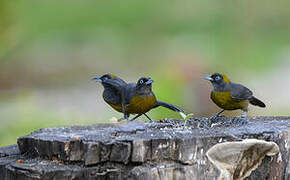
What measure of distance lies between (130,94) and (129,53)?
7152mm

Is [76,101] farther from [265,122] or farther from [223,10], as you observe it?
[265,122]

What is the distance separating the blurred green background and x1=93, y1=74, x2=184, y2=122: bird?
2390 millimetres

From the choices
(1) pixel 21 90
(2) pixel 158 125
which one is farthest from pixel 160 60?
(2) pixel 158 125

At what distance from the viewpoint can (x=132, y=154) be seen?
3154 millimetres

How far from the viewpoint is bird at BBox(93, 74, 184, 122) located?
4.27 meters

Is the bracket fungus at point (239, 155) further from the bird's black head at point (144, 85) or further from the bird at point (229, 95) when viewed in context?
the bird at point (229, 95)

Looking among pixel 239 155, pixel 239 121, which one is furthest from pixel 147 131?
pixel 239 121

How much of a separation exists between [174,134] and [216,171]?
30 centimetres

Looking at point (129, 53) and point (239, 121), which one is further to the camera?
point (129, 53)

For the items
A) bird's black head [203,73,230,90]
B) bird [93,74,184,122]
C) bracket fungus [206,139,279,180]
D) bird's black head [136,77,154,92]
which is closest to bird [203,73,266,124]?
bird's black head [203,73,230,90]

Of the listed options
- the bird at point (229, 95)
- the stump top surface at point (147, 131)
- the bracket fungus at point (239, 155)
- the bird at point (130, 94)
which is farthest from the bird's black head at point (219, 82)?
the bracket fungus at point (239, 155)

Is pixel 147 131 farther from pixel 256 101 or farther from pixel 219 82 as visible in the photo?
pixel 256 101

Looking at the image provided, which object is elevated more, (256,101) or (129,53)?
(129,53)

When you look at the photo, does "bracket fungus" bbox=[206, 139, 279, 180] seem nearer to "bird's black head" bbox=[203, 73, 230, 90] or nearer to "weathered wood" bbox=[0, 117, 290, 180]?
"weathered wood" bbox=[0, 117, 290, 180]
